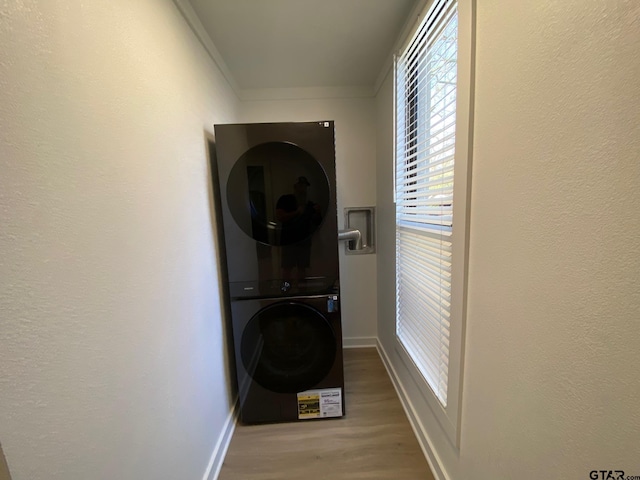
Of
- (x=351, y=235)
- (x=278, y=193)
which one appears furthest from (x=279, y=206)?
(x=351, y=235)

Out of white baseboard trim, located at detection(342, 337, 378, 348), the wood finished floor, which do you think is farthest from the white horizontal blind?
white baseboard trim, located at detection(342, 337, 378, 348)

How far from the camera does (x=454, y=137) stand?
95 cm

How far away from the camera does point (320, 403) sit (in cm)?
157

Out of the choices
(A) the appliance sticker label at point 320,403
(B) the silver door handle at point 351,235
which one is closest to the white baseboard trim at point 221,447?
(A) the appliance sticker label at point 320,403

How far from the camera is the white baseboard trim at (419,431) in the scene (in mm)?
1187

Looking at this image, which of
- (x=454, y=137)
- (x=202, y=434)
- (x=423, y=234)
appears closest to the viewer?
(x=454, y=137)

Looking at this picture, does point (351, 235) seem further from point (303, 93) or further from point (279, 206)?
point (303, 93)

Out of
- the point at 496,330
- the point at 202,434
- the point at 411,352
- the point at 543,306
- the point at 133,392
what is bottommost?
the point at 202,434

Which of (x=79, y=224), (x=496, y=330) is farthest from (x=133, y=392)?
(x=496, y=330)

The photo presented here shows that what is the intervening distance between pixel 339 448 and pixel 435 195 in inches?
56.0

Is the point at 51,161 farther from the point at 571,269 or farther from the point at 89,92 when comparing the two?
the point at 571,269

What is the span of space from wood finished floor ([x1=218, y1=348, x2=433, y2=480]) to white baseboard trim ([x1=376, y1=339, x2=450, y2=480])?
0.11 feet

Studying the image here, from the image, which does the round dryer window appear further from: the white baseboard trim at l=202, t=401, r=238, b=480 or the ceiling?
the white baseboard trim at l=202, t=401, r=238, b=480

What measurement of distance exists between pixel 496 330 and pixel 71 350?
41.9 inches
